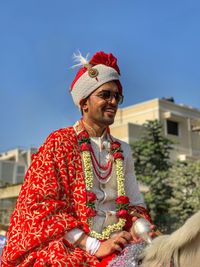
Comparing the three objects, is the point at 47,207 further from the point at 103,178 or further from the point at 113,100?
the point at 113,100

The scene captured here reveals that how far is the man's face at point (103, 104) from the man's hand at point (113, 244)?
2.62 feet

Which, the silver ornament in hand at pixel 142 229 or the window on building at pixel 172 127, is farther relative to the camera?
the window on building at pixel 172 127

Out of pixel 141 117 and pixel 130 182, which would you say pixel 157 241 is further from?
pixel 141 117

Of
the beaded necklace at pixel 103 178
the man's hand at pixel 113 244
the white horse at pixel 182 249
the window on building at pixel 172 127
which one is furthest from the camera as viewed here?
the window on building at pixel 172 127

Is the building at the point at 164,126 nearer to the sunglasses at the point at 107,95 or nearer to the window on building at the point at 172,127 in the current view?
the window on building at the point at 172,127

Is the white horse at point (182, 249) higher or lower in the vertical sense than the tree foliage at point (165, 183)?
lower

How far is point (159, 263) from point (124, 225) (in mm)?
834

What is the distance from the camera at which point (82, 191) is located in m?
3.14

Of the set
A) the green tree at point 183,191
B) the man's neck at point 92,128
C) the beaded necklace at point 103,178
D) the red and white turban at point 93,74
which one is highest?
the green tree at point 183,191

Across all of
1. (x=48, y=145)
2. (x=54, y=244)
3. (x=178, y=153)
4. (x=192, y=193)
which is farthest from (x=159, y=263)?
(x=178, y=153)

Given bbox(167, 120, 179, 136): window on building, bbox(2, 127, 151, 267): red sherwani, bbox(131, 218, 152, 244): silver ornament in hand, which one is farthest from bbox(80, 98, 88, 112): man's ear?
bbox(167, 120, 179, 136): window on building

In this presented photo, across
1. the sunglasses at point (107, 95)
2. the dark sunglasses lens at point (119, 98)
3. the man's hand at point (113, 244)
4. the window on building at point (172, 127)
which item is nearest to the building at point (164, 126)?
the window on building at point (172, 127)

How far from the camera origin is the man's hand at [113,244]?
9.38ft

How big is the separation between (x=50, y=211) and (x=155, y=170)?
744 inches
